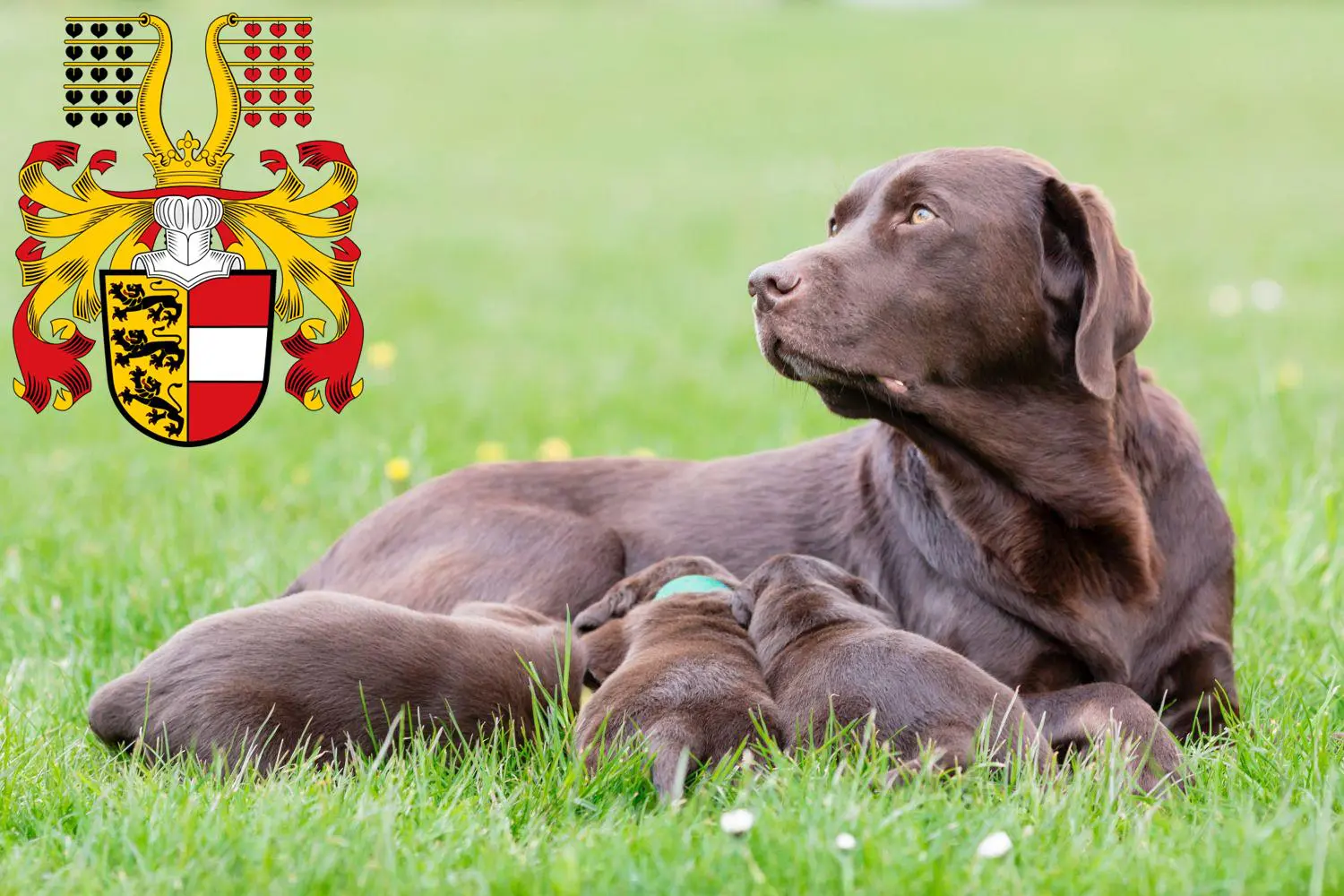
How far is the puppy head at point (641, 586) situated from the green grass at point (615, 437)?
60 cm

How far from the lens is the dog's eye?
145 inches

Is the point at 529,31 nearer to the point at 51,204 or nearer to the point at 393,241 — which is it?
the point at 393,241

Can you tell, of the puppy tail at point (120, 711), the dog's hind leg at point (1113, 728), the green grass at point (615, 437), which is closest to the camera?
the green grass at point (615, 437)

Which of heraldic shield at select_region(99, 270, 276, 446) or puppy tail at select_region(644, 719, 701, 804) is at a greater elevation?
heraldic shield at select_region(99, 270, 276, 446)

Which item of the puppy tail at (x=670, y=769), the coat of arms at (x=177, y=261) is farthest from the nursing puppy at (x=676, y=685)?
the coat of arms at (x=177, y=261)

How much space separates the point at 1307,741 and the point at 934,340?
1.25 m

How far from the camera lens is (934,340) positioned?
3646 millimetres

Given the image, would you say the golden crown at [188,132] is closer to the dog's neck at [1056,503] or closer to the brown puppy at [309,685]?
the brown puppy at [309,685]

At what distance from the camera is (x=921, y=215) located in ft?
12.2

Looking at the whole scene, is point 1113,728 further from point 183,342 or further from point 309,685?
point 183,342

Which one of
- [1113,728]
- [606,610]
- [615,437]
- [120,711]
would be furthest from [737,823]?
[615,437]

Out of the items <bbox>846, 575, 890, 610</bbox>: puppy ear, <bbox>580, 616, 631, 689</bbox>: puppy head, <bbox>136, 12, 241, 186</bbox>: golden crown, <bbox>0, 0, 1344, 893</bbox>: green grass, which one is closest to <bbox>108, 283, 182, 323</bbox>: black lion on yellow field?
<bbox>136, 12, 241, 186</bbox>: golden crown

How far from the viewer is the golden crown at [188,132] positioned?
488cm

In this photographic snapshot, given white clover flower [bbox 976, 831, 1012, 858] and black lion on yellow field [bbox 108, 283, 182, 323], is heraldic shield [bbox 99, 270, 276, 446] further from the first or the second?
white clover flower [bbox 976, 831, 1012, 858]
